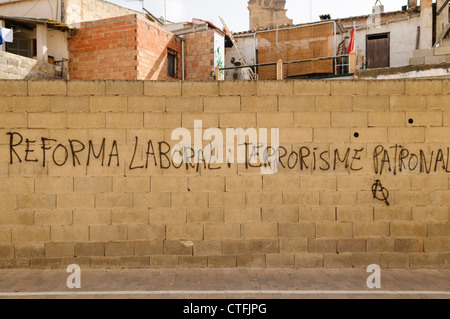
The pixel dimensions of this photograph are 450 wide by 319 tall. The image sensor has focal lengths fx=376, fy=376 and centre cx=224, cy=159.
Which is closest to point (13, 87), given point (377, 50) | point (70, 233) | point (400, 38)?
point (70, 233)

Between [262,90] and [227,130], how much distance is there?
0.73m

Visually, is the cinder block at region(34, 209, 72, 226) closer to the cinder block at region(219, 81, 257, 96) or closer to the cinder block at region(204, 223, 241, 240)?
the cinder block at region(204, 223, 241, 240)

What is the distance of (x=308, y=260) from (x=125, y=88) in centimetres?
340

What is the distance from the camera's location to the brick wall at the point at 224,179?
502 centimetres

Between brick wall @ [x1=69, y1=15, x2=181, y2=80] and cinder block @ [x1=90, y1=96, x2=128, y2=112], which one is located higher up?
brick wall @ [x1=69, y1=15, x2=181, y2=80]

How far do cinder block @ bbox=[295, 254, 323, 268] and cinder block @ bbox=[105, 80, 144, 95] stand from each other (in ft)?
10.2

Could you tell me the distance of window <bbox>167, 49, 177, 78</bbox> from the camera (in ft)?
45.2

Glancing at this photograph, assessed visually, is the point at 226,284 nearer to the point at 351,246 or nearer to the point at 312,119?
the point at 351,246

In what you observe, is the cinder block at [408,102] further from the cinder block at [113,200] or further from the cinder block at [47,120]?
the cinder block at [47,120]

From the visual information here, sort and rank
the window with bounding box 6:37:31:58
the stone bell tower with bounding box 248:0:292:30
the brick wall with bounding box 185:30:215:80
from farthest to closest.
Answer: the stone bell tower with bounding box 248:0:292:30 < the brick wall with bounding box 185:30:215:80 < the window with bounding box 6:37:31:58

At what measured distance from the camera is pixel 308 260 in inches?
201

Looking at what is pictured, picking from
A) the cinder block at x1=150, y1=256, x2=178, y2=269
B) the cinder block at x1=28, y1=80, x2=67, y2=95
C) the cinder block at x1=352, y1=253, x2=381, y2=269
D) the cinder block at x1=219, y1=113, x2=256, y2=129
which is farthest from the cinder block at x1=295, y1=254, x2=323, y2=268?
the cinder block at x1=28, y1=80, x2=67, y2=95

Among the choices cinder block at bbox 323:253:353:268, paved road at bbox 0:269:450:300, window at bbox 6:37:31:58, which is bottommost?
paved road at bbox 0:269:450:300

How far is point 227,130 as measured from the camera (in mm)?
5105
